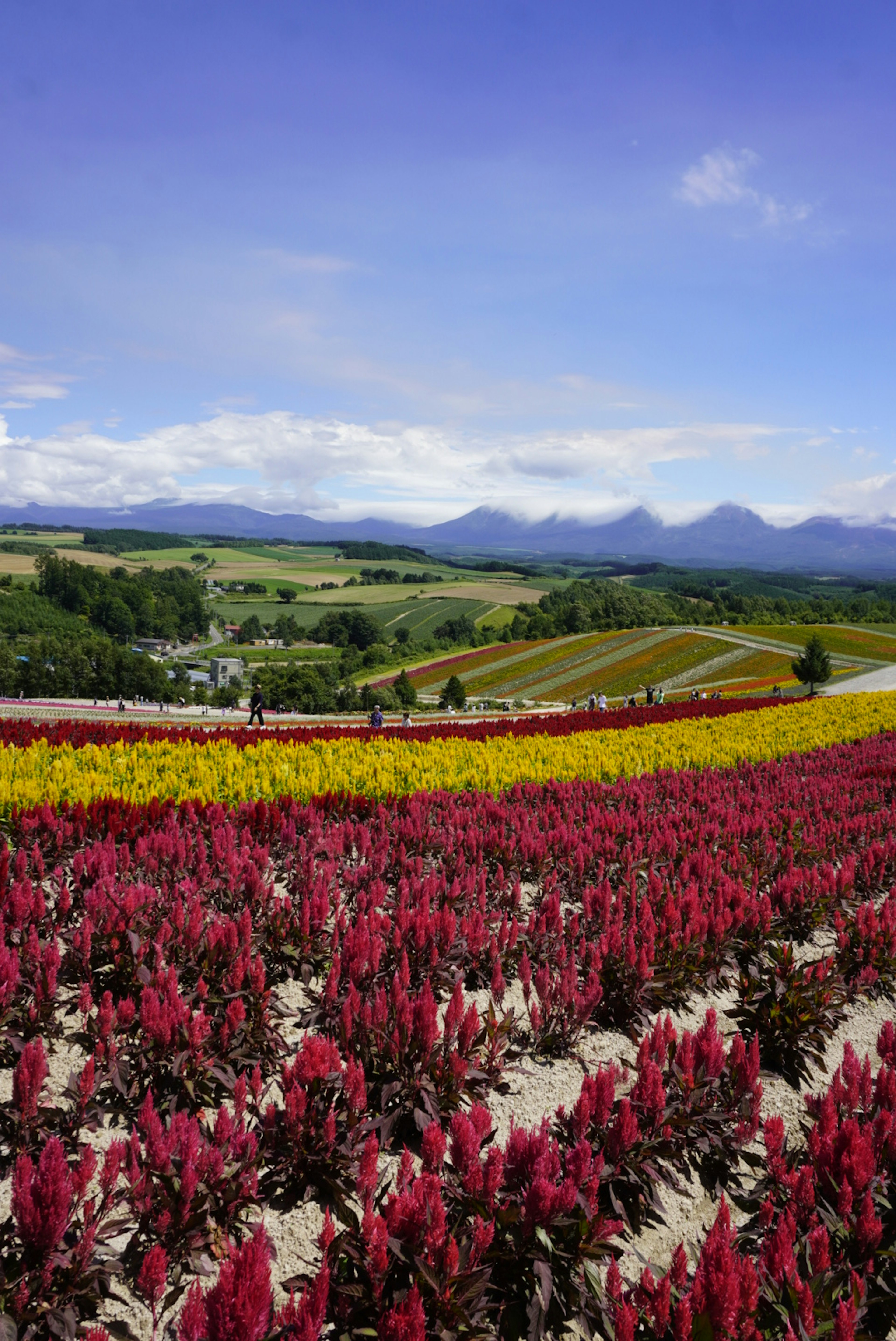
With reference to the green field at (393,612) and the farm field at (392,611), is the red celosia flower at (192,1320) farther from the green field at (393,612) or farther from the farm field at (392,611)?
the farm field at (392,611)

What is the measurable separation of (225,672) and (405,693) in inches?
2464

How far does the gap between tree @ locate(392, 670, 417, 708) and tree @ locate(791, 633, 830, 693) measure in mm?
32140

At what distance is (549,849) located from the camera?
765 centimetres

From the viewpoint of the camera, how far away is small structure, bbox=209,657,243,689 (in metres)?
120

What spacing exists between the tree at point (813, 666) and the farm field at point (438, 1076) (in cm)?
4020

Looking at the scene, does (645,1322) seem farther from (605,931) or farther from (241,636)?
(241,636)

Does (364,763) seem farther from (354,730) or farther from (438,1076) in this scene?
(354,730)

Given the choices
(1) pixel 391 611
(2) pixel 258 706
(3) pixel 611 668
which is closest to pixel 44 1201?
(2) pixel 258 706

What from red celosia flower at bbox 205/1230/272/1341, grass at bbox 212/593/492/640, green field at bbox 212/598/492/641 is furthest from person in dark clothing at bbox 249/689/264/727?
grass at bbox 212/593/492/640

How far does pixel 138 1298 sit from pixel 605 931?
139 inches

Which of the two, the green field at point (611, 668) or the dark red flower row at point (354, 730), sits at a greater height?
the dark red flower row at point (354, 730)

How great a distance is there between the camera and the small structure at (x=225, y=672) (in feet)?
393

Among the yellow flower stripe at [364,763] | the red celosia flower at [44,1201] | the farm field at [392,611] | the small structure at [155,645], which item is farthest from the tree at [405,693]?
the small structure at [155,645]

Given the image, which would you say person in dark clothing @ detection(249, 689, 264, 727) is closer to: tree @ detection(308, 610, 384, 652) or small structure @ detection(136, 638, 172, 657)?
tree @ detection(308, 610, 384, 652)
